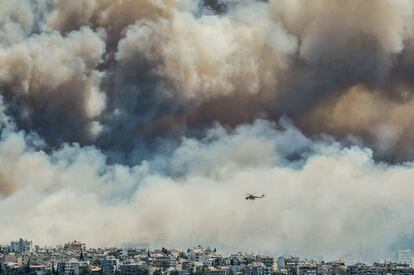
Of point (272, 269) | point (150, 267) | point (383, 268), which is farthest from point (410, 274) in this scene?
point (150, 267)

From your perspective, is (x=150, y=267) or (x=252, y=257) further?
(x=252, y=257)

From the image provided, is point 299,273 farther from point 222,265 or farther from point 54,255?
point 54,255

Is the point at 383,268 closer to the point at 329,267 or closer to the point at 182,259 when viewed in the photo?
the point at 329,267

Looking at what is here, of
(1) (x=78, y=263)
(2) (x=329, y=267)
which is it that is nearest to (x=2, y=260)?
(1) (x=78, y=263)

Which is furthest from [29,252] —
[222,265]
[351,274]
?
[351,274]

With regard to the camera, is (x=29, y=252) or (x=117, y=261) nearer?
(x=117, y=261)

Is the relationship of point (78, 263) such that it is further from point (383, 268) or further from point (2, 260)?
point (383, 268)

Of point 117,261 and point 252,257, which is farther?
point 252,257
